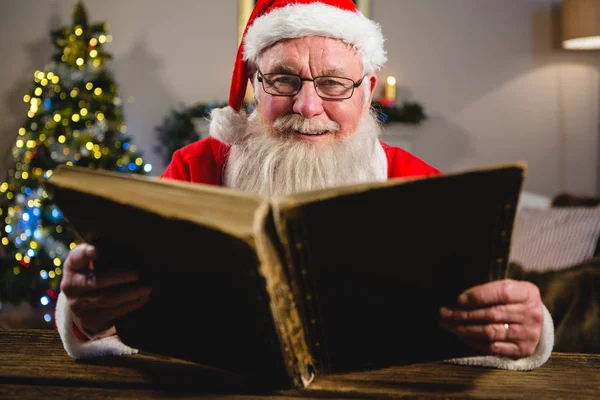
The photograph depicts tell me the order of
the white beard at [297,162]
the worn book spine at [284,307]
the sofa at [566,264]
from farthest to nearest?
1. the sofa at [566,264]
2. the white beard at [297,162]
3. the worn book spine at [284,307]

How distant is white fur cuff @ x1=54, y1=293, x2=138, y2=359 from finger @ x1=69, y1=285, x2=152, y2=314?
0.08 m

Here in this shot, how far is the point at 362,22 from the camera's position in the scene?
4.42ft

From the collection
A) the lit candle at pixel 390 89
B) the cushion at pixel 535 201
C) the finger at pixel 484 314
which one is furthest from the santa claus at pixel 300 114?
the cushion at pixel 535 201

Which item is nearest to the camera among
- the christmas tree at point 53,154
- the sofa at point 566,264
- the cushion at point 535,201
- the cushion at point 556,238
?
the sofa at point 566,264

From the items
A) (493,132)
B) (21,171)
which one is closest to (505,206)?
(21,171)

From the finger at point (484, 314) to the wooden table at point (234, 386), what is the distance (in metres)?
0.08

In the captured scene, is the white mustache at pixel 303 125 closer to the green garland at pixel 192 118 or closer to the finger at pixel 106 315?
the finger at pixel 106 315

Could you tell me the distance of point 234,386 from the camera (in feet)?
2.04

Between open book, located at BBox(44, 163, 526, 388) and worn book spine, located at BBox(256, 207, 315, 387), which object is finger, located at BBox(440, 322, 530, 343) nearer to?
open book, located at BBox(44, 163, 526, 388)

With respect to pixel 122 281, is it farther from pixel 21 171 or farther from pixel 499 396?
pixel 21 171

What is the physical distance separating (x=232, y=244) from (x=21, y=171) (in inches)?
121

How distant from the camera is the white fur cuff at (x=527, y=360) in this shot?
0.71 meters

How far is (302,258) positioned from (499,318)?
0.26 meters

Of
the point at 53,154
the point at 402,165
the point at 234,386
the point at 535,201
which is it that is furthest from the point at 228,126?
the point at 535,201
